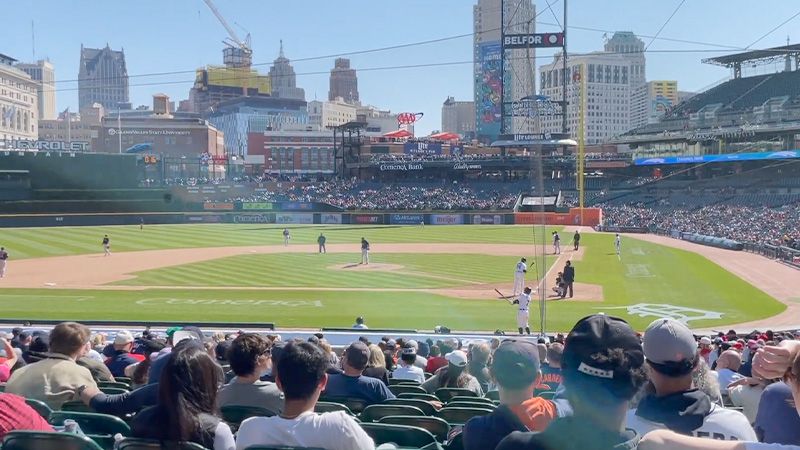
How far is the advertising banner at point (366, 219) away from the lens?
76.8 meters

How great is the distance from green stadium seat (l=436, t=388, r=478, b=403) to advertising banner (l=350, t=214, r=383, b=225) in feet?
225

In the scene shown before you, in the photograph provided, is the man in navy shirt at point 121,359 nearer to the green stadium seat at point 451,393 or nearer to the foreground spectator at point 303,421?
the green stadium seat at point 451,393

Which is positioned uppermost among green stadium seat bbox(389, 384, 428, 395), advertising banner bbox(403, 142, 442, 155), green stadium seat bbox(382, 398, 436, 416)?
advertising banner bbox(403, 142, 442, 155)

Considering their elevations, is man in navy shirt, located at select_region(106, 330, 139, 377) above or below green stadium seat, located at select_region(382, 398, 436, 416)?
below

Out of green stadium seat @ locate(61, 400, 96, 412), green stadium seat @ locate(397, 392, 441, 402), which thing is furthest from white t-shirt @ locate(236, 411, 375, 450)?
green stadium seat @ locate(397, 392, 441, 402)

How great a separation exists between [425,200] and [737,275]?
51509 millimetres

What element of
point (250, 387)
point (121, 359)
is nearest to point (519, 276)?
point (121, 359)

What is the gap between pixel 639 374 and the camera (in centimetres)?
320

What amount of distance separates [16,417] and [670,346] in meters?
3.66

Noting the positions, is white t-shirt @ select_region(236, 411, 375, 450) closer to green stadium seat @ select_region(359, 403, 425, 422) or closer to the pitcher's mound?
green stadium seat @ select_region(359, 403, 425, 422)

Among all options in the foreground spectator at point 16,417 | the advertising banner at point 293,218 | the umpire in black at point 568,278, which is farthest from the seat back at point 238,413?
the advertising banner at point 293,218

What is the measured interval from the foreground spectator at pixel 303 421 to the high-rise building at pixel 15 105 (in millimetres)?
113225

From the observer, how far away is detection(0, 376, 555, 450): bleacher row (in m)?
4.11

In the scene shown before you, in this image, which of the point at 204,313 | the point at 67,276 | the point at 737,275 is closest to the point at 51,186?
the point at 67,276
